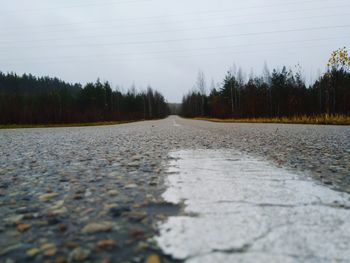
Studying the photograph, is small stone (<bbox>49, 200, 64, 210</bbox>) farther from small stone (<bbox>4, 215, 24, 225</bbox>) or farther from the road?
small stone (<bbox>4, 215, 24, 225</bbox>)

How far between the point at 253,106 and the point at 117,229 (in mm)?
37242

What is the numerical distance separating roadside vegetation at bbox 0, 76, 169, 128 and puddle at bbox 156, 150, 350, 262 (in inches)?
979

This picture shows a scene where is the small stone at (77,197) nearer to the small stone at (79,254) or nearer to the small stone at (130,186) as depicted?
the small stone at (130,186)

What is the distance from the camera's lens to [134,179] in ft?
7.13

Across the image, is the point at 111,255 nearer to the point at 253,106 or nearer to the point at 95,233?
the point at 95,233

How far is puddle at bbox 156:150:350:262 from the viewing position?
938 millimetres

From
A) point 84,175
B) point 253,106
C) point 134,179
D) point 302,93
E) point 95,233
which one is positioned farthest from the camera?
point 302,93

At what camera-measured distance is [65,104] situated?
55406 mm

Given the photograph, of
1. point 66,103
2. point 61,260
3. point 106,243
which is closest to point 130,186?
point 106,243

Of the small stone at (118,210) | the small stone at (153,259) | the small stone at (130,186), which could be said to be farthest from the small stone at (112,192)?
the small stone at (153,259)

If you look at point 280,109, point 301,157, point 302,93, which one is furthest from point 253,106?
point 301,157

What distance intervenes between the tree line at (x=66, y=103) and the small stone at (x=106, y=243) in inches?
1156

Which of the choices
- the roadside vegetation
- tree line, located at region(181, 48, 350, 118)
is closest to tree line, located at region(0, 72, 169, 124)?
the roadside vegetation

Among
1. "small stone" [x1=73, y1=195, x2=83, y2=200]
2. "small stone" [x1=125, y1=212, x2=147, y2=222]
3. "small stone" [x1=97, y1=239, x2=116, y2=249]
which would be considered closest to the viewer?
"small stone" [x1=97, y1=239, x2=116, y2=249]
